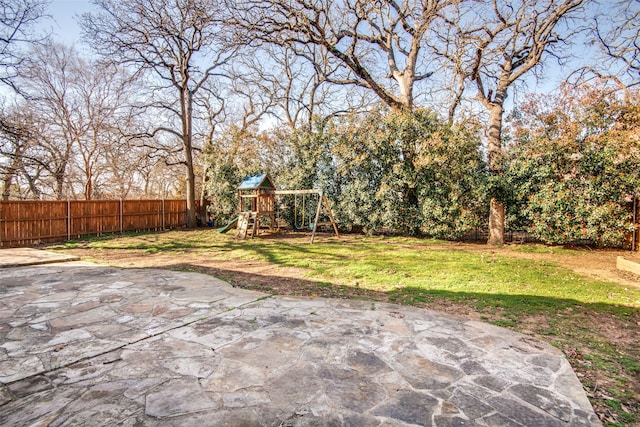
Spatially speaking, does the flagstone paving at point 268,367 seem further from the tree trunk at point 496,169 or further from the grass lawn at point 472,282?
the tree trunk at point 496,169

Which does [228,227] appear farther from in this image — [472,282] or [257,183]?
[472,282]

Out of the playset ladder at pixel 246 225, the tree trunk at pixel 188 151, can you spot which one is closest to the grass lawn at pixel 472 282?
the playset ladder at pixel 246 225

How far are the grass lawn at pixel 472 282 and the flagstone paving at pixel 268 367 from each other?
0.37 m

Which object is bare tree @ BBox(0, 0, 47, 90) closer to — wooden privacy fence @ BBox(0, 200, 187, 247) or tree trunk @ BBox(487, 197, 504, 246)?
wooden privacy fence @ BBox(0, 200, 187, 247)

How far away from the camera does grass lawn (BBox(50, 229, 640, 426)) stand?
2.87 meters

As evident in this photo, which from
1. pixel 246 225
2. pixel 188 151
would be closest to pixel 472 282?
pixel 246 225

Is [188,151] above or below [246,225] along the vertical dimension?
above

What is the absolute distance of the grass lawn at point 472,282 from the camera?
113 inches

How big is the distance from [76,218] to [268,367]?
481 inches

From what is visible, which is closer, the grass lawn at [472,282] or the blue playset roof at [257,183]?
the grass lawn at [472,282]

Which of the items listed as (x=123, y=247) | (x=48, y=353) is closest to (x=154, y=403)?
(x=48, y=353)

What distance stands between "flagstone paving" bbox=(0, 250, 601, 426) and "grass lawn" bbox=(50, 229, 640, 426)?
0.37 m

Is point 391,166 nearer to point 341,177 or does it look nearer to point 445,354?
point 341,177

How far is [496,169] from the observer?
1006 cm
